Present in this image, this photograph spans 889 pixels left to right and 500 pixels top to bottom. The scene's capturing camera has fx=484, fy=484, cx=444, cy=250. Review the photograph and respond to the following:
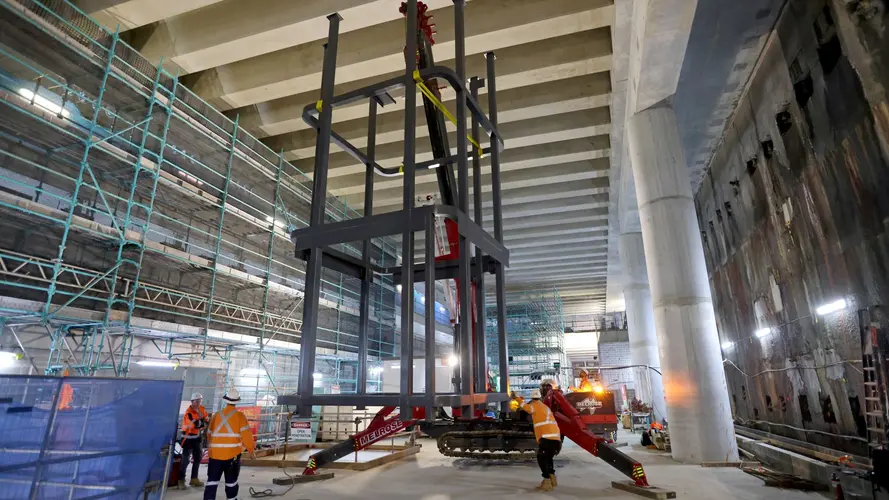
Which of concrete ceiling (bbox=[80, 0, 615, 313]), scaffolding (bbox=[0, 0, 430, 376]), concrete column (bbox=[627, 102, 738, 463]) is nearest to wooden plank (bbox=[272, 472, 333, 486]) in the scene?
scaffolding (bbox=[0, 0, 430, 376])

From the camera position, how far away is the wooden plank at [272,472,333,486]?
823 cm

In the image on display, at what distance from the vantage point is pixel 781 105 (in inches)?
373

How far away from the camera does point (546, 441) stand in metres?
7.89

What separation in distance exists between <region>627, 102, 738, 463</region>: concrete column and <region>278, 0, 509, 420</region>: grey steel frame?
656cm

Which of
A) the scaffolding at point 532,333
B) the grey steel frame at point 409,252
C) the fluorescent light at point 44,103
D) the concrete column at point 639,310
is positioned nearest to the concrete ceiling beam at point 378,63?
the fluorescent light at point 44,103

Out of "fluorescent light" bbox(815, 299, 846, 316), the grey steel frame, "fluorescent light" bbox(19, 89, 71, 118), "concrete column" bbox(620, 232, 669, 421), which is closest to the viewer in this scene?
the grey steel frame

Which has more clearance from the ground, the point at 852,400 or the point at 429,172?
the point at 429,172

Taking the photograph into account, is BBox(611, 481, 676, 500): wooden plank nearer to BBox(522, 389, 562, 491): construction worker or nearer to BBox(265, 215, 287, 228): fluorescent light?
BBox(522, 389, 562, 491): construction worker

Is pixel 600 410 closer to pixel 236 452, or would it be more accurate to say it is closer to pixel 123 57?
pixel 236 452

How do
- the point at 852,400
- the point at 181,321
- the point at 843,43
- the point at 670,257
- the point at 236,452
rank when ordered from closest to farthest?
the point at 236,452 < the point at 843,43 < the point at 852,400 < the point at 670,257 < the point at 181,321

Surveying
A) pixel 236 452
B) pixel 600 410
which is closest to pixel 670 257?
pixel 600 410

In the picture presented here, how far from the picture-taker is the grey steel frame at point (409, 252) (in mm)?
3396

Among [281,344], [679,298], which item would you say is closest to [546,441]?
[679,298]

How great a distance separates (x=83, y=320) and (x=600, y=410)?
11249 millimetres
